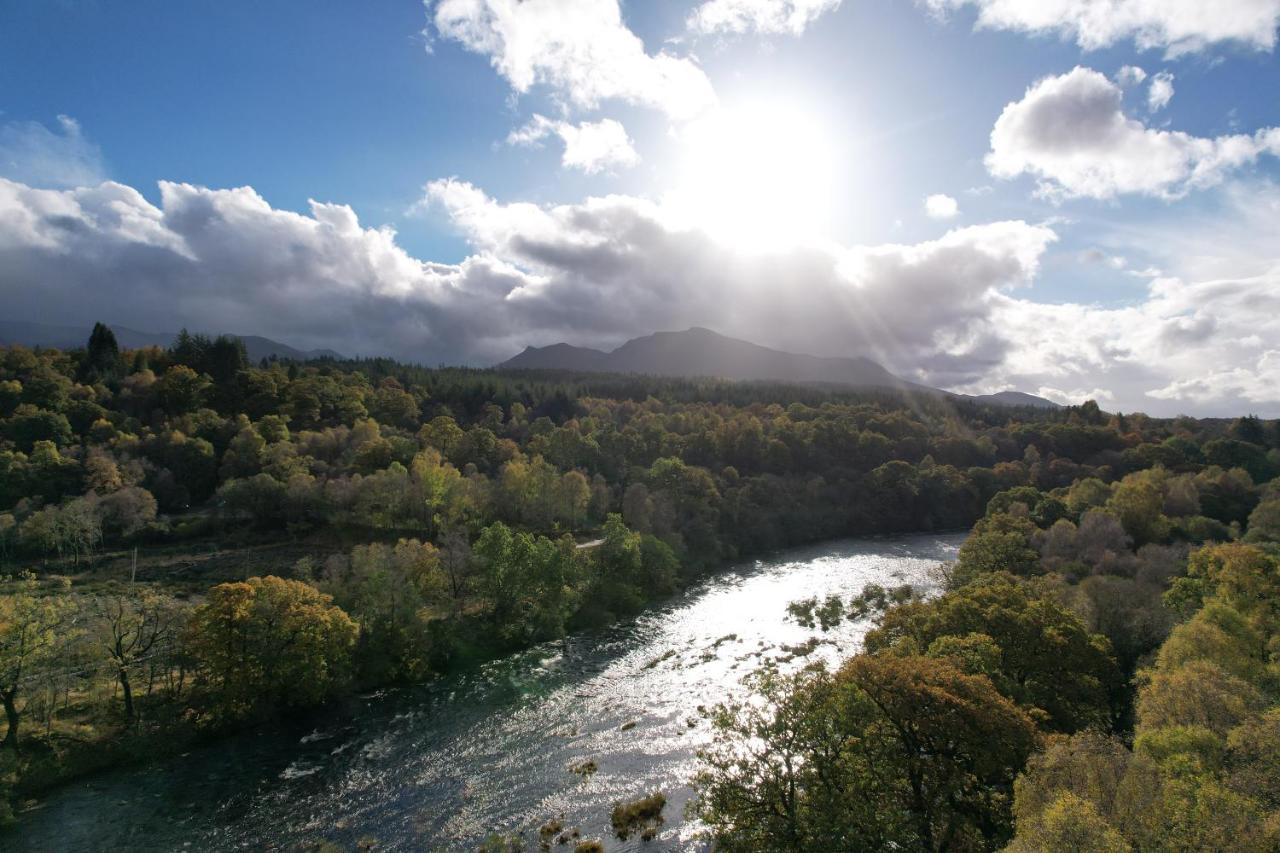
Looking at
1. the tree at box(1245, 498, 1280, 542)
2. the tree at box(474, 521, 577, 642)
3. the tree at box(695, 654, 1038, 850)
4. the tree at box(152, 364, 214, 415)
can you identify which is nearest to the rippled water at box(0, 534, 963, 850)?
the tree at box(474, 521, 577, 642)

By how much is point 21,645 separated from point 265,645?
12.8 meters

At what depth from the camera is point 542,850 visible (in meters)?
30.1

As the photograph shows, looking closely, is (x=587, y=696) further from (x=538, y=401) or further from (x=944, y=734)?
(x=538, y=401)

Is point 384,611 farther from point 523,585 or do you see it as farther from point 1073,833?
point 1073,833

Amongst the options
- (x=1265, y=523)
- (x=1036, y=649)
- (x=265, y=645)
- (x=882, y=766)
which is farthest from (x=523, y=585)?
(x=1265, y=523)

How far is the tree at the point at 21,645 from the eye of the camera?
35.5 m

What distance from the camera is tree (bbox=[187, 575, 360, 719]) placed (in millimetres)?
42812

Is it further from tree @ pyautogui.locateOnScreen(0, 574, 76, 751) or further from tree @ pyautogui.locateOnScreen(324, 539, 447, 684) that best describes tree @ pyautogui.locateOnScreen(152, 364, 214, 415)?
tree @ pyautogui.locateOnScreen(0, 574, 76, 751)

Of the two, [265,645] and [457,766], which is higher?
[265,645]

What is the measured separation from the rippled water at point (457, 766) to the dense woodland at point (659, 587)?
3.73m

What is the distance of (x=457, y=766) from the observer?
3806 cm

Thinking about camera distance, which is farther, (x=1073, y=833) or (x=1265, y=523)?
(x=1265, y=523)

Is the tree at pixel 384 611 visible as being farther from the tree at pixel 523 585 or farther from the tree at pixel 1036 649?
the tree at pixel 1036 649

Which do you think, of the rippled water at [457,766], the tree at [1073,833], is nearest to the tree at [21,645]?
the rippled water at [457,766]
